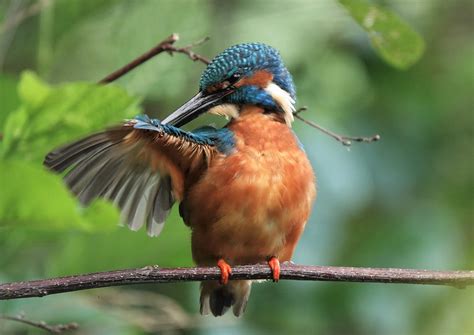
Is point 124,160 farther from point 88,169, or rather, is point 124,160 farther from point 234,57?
point 234,57

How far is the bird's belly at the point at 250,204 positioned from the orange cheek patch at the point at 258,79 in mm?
382

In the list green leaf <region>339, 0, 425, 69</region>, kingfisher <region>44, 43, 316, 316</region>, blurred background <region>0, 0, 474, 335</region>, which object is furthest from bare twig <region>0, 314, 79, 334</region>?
green leaf <region>339, 0, 425, 69</region>

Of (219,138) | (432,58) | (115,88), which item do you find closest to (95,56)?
(219,138)

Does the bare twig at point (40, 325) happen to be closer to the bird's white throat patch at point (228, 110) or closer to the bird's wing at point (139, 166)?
the bird's wing at point (139, 166)

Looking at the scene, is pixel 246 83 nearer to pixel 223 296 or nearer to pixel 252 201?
pixel 252 201

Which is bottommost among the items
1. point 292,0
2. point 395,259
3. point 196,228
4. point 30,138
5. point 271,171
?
point 395,259

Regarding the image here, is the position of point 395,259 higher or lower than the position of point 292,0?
lower

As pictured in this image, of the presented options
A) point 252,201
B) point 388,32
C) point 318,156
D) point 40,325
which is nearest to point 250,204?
point 252,201

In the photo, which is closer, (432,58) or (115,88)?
(115,88)

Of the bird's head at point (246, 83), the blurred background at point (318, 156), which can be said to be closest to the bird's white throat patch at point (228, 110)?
the bird's head at point (246, 83)

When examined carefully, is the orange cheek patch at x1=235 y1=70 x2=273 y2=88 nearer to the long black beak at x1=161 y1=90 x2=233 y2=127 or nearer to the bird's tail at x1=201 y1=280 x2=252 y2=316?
the long black beak at x1=161 y1=90 x2=233 y2=127

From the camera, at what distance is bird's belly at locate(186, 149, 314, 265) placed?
9.54 feet

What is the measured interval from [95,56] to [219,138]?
1.64 metres

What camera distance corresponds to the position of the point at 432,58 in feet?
18.5
